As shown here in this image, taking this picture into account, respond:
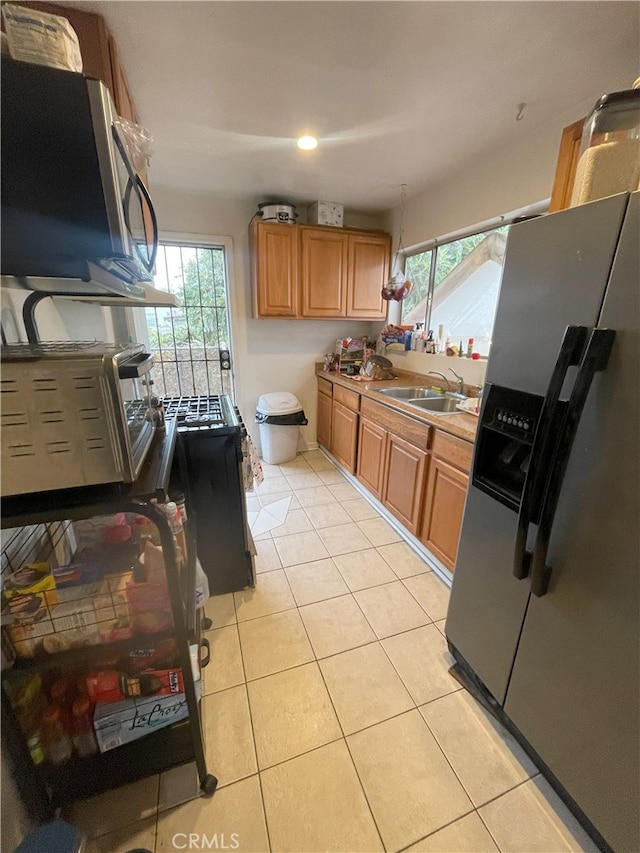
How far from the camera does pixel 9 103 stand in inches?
22.2

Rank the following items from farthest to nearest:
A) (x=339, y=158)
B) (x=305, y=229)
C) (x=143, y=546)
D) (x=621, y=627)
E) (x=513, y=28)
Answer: (x=305, y=229) < (x=339, y=158) < (x=513, y=28) < (x=143, y=546) < (x=621, y=627)

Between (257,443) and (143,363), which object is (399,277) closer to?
(257,443)

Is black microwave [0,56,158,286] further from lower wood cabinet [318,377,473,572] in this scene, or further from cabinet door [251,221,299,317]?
cabinet door [251,221,299,317]

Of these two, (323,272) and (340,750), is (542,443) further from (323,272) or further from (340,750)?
(323,272)

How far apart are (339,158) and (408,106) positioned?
0.66m

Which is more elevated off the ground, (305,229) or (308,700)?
(305,229)

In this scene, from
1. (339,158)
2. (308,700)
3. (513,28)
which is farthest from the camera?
(339,158)

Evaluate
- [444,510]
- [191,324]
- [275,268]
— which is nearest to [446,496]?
[444,510]

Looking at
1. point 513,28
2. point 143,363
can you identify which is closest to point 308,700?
point 143,363

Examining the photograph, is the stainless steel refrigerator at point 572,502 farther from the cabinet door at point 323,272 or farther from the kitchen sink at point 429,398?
the cabinet door at point 323,272

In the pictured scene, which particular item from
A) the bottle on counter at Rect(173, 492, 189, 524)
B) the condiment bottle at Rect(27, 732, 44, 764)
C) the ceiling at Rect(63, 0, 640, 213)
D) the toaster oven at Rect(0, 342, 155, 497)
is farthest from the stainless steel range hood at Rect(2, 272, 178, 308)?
the condiment bottle at Rect(27, 732, 44, 764)

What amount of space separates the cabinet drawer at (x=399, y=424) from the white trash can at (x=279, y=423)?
2.78 feet

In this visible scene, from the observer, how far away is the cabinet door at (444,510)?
1795 mm

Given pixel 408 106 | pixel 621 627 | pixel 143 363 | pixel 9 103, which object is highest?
pixel 408 106
